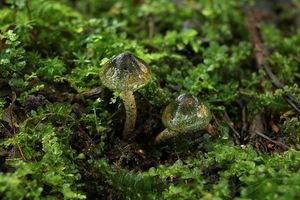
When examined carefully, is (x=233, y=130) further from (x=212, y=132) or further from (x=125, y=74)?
(x=125, y=74)

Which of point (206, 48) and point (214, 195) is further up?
point (206, 48)

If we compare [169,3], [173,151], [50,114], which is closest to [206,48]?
[169,3]

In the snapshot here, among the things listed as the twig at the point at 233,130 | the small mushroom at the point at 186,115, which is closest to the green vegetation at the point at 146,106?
the twig at the point at 233,130

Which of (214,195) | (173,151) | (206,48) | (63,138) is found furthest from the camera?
(206,48)

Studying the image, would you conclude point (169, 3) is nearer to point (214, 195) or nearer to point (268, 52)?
point (268, 52)

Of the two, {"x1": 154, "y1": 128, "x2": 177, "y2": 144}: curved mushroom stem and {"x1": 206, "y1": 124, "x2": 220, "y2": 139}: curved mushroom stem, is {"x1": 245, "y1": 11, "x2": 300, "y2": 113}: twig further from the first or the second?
{"x1": 154, "y1": 128, "x2": 177, "y2": 144}: curved mushroom stem
